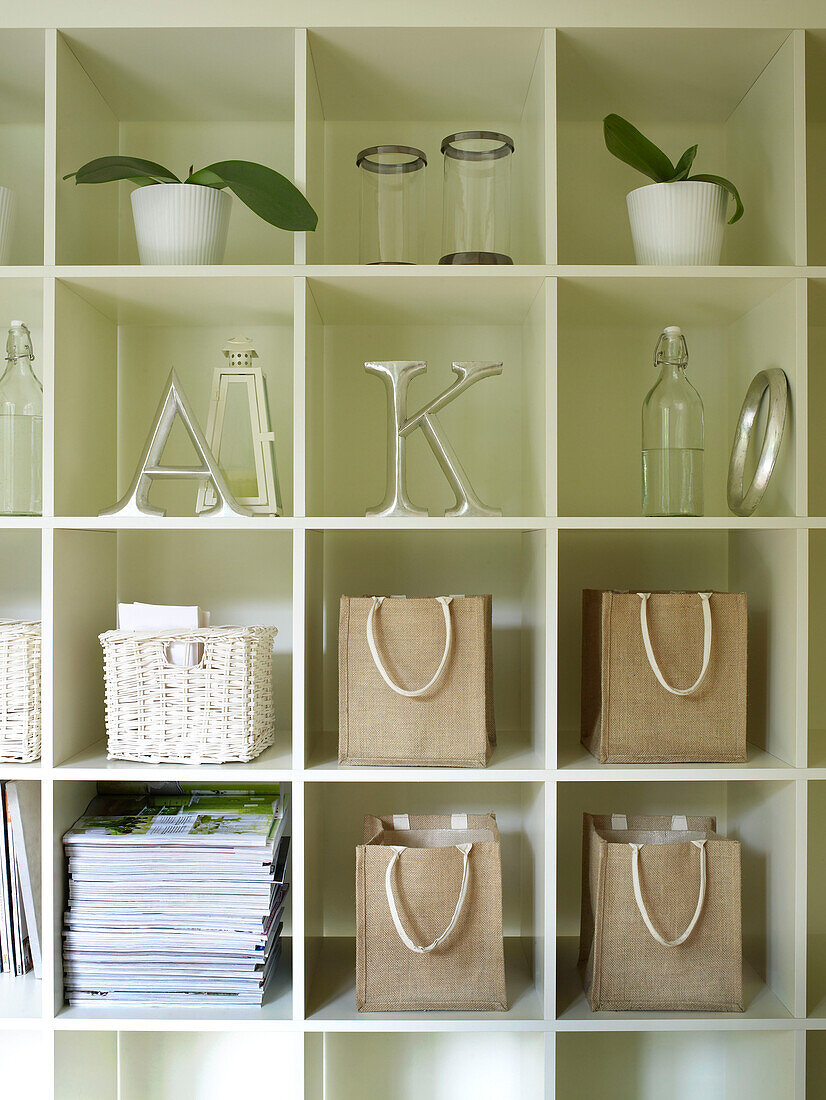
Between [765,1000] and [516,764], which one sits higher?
[516,764]

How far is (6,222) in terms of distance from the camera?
156 cm

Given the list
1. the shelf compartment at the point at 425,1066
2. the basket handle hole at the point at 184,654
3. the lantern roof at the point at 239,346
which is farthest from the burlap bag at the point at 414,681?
the shelf compartment at the point at 425,1066

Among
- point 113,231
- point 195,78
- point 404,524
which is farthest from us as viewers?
point 113,231

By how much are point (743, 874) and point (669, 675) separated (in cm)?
48

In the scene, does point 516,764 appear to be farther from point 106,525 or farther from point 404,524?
point 106,525

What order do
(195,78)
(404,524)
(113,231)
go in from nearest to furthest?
1. (404,524)
2. (195,78)
3. (113,231)

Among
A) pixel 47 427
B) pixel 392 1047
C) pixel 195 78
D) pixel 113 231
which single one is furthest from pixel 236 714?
pixel 195 78

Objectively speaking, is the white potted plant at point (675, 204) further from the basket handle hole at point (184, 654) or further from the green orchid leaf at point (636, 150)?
the basket handle hole at point (184, 654)

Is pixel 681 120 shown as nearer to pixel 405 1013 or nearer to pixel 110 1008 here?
pixel 405 1013

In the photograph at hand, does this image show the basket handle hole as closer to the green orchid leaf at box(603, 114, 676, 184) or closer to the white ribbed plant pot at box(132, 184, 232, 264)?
the white ribbed plant pot at box(132, 184, 232, 264)

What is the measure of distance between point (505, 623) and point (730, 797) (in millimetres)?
534

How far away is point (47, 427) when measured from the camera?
1.49 meters

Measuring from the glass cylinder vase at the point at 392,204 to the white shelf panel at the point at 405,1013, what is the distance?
47.5 inches

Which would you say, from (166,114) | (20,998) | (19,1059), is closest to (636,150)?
(166,114)
